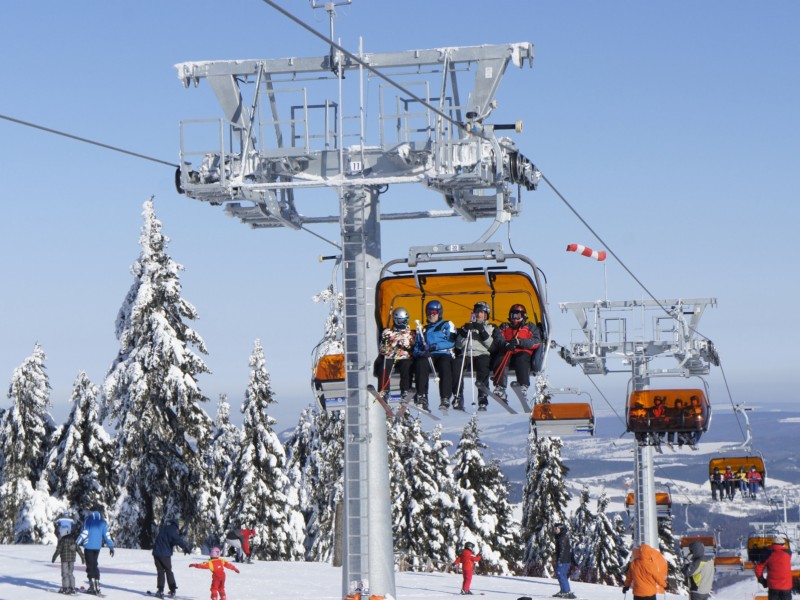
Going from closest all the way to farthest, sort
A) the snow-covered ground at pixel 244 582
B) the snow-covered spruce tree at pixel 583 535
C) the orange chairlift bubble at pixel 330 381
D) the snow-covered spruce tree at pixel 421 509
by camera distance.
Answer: the orange chairlift bubble at pixel 330 381 → the snow-covered ground at pixel 244 582 → the snow-covered spruce tree at pixel 421 509 → the snow-covered spruce tree at pixel 583 535

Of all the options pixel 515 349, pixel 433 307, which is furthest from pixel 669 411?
pixel 433 307

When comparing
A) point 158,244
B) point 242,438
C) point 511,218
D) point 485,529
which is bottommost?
point 485,529

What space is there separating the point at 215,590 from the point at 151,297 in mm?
21095

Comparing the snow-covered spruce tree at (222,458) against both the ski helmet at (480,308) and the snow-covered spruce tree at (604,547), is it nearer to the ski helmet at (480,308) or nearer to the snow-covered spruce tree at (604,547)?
the snow-covered spruce tree at (604,547)

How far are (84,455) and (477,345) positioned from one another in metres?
29.7

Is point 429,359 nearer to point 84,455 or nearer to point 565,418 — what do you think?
point 565,418

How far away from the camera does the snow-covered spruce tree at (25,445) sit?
4844cm

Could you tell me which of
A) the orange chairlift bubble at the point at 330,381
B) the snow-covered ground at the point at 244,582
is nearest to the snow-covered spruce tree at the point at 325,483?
the snow-covered ground at the point at 244,582

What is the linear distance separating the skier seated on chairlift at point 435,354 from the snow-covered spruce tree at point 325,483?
61.0 feet

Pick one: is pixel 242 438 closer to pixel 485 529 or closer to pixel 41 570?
pixel 485 529

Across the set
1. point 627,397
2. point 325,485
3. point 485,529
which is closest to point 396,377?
point 627,397

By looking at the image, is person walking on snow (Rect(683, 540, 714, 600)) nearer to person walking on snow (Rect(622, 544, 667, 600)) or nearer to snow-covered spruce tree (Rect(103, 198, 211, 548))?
person walking on snow (Rect(622, 544, 667, 600))

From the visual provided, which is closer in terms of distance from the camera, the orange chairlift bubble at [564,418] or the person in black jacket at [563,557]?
the person in black jacket at [563,557]

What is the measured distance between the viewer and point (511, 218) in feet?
67.7
